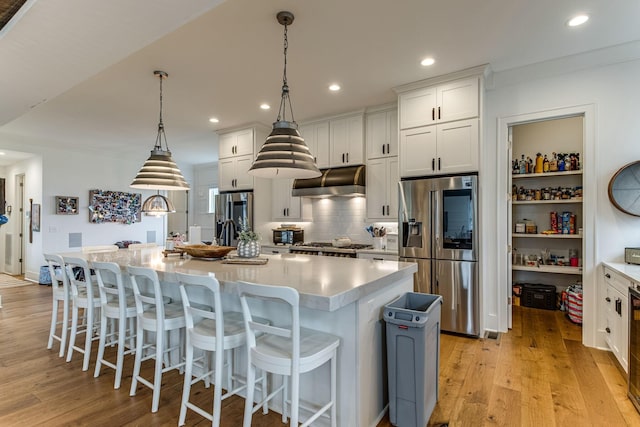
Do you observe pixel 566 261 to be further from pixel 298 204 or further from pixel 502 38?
pixel 298 204

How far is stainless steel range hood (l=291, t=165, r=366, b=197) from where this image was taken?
4.52 m

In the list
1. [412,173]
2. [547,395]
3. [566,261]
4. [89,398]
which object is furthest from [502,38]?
[89,398]

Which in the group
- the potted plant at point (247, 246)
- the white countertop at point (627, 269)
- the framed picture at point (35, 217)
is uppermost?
the framed picture at point (35, 217)

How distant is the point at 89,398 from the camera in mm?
2354

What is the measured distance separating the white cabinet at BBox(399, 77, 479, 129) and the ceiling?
21cm

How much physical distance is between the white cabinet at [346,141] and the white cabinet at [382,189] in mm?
241

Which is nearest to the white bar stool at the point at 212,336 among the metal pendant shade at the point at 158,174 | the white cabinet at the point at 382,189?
the metal pendant shade at the point at 158,174

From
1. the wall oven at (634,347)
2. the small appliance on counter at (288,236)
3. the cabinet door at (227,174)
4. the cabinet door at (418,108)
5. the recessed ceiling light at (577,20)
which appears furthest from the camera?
the cabinet door at (227,174)

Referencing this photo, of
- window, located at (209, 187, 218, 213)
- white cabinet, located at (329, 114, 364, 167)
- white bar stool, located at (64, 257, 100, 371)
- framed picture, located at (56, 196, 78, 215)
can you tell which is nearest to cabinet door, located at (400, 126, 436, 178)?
white cabinet, located at (329, 114, 364, 167)

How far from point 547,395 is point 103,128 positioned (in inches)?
272

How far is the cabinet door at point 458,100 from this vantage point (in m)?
3.48

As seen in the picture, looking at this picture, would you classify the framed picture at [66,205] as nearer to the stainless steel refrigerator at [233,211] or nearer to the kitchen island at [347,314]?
the stainless steel refrigerator at [233,211]

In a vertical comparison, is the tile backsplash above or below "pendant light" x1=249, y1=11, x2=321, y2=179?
below

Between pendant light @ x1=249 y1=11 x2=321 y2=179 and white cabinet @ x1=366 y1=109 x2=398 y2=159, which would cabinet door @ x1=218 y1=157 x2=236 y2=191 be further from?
pendant light @ x1=249 y1=11 x2=321 y2=179
